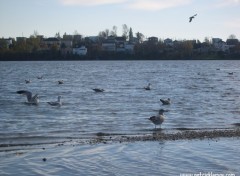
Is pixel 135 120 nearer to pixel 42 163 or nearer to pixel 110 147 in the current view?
pixel 110 147

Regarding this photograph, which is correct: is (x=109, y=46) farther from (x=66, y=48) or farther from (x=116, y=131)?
(x=116, y=131)

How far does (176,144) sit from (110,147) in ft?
7.63

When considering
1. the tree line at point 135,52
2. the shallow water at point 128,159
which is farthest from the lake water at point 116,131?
the tree line at point 135,52

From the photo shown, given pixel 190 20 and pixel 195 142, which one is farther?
pixel 190 20

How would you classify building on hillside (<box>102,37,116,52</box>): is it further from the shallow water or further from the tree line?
the shallow water

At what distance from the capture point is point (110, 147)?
53.5 feet

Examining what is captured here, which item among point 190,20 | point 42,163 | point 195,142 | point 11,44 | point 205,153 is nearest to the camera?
point 42,163

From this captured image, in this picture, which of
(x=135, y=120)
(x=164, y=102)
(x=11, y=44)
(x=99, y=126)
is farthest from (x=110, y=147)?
(x=11, y=44)

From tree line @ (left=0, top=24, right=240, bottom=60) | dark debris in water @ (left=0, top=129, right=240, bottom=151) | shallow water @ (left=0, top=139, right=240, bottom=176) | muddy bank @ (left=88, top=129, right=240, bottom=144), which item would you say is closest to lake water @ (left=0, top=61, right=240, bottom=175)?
shallow water @ (left=0, top=139, right=240, bottom=176)

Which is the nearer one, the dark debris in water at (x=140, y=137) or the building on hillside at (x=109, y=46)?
the dark debris in water at (x=140, y=137)

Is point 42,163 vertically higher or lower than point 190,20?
lower

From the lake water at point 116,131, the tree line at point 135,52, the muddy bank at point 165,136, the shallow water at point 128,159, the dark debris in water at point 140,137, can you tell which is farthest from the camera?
the tree line at point 135,52

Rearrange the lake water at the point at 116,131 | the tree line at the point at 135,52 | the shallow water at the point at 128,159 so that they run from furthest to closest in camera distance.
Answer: the tree line at the point at 135,52 < the lake water at the point at 116,131 < the shallow water at the point at 128,159

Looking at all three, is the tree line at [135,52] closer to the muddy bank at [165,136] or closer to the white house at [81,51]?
the white house at [81,51]
